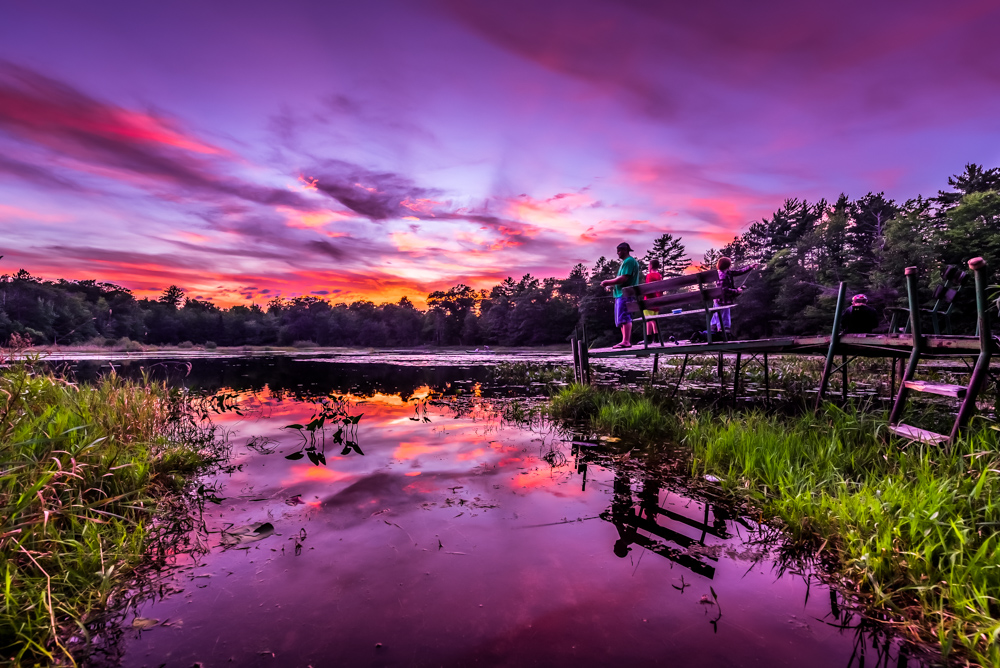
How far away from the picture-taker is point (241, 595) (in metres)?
3.11

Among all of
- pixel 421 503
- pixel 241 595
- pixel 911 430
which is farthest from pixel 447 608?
pixel 911 430

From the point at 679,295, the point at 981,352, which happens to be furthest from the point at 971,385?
the point at 679,295

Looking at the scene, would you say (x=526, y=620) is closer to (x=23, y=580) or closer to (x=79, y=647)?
(x=79, y=647)

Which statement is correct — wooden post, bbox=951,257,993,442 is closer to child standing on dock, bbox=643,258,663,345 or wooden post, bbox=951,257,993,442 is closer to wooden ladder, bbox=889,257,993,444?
wooden ladder, bbox=889,257,993,444

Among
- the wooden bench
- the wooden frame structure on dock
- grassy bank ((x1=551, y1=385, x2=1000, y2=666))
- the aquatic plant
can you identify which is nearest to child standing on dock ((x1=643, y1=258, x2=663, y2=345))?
the wooden bench

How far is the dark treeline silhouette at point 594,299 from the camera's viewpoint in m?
38.5

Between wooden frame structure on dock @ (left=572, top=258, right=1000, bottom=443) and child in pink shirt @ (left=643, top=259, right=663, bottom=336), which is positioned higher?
child in pink shirt @ (left=643, top=259, right=663, bottom=336)

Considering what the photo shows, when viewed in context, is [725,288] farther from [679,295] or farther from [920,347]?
[920,347]

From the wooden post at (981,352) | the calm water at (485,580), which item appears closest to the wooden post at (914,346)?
the wooden post at (981,352)

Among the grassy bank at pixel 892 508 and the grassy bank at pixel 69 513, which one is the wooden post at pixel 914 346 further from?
the grassy bank at pixel 69 513

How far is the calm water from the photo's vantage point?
2586mm

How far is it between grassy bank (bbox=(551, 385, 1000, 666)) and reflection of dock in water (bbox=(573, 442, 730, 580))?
2.53ft

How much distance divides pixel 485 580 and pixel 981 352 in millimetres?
5513

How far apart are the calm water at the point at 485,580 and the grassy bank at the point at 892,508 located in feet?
1.18
